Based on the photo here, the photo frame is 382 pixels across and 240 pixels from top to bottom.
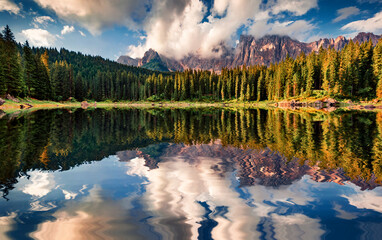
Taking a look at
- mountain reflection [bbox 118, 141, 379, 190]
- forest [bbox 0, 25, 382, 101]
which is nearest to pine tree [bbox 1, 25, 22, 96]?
forest [bbox 0, 25, 382, 101]

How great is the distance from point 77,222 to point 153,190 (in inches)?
92.6

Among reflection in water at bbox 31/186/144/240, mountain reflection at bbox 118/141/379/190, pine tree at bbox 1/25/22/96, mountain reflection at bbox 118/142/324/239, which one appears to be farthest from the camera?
pine tree at bbox 1/25/22/96

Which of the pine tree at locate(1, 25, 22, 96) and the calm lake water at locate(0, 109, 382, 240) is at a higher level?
the pine tree at locate(1, 25, 22, 96)

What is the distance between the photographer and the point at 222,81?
126 metres

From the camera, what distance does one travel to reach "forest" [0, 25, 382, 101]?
64188 millimetres

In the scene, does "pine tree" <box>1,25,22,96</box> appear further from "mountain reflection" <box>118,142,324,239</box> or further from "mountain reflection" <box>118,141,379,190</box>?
"mountain reflection" <box>118,142,324,239</box>

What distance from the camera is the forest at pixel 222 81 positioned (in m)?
64.2

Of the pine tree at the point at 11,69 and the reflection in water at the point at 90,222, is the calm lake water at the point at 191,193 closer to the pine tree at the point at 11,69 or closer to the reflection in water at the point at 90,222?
the reflection in water at the point at 90,222

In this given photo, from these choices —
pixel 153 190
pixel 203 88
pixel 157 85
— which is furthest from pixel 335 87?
pixel 157 85

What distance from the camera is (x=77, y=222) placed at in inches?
179

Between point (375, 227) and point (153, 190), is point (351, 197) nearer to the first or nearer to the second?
point (375, 227)

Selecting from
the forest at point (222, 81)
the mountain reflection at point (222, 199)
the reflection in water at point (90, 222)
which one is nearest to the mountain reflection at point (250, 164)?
the mountain reflection at point (222, 199)

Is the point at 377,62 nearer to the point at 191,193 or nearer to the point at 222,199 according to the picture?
the point at 222,199

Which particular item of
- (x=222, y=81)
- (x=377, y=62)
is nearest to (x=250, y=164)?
(x=377, y=62)
